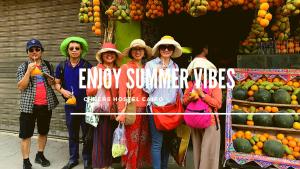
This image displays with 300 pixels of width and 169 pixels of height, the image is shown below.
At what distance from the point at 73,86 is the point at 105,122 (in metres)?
0.87

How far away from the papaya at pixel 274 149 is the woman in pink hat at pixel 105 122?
2.14m

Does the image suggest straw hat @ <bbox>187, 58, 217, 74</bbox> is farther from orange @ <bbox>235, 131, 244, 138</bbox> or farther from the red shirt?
the red shirt

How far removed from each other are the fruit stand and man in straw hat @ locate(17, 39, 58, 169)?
2845 millimetres

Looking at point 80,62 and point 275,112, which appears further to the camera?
point 80,62

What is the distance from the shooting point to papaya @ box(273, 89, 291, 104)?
4.36m

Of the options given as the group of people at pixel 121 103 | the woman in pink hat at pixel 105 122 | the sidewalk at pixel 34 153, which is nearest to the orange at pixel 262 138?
the group of people at pixel 121 103

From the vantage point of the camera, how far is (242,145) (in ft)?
14.4

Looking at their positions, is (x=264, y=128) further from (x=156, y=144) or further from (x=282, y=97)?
(x=156, y=144)

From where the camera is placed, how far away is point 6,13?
735 centimetres

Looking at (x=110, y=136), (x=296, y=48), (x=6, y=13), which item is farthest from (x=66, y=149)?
(x=296, y=48)

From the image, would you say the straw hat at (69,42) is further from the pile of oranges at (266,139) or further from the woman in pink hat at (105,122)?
the pile of oranges at (266,139)

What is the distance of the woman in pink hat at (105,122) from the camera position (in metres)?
4.49

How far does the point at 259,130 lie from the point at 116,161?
7.32ft

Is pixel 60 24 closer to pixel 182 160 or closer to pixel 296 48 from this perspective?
pixel 182 160
